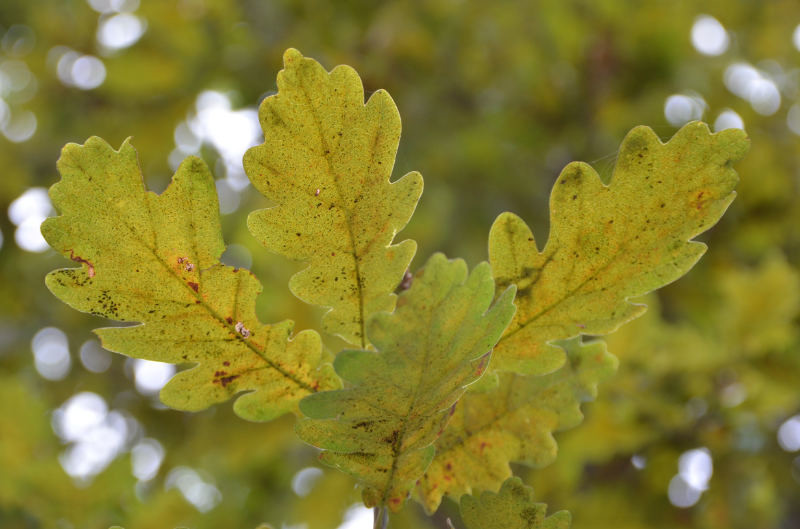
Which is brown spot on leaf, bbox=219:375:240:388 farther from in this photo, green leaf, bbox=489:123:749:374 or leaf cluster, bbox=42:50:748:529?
green leaf, bbox=489:123:749:374

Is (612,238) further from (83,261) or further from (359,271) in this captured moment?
(83,261)

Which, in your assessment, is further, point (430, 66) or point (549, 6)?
point (430, 66)

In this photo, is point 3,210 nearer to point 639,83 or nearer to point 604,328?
point 639,83

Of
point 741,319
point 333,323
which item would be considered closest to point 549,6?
point 741,319

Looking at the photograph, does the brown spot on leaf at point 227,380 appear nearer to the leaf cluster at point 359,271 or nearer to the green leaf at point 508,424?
the leaf cluster at point 359,271

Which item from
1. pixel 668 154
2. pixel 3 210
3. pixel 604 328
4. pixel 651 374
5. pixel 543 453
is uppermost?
pixel 3 210
